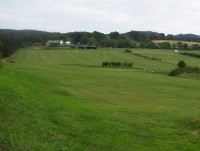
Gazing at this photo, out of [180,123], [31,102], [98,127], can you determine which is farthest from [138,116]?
[31,102]

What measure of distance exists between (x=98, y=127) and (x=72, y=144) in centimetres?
349

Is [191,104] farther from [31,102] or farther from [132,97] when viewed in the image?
[31,102]

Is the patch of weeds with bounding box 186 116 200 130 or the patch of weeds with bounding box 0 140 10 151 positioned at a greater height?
the patch of weeds with bounding box 0 140 10 151

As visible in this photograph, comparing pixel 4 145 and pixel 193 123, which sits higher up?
pixel 4 145

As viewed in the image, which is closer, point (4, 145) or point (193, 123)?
point (4, 145)

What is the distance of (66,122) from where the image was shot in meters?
18.1

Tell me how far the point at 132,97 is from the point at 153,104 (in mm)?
4266

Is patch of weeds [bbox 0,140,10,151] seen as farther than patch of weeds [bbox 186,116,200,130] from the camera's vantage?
No

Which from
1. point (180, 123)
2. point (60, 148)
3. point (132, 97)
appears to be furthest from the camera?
point (132, 97)

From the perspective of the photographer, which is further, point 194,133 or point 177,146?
point 194,133

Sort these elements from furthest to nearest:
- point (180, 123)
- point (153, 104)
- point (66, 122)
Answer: point (153, 104)
point (180, 123)
point (66, 122)

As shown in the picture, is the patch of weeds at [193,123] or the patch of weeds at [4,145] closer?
the patch of weeds at [4,145]

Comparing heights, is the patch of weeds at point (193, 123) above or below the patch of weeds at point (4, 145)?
below

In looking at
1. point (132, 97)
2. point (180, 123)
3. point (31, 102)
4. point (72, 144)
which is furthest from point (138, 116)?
point (132, 97)
